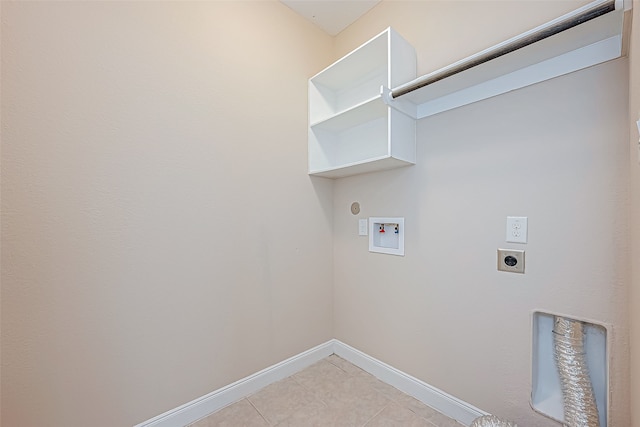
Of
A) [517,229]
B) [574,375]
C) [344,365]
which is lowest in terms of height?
[344,365]

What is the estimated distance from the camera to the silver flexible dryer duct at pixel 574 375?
101 cm

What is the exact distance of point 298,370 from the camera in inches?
73.4

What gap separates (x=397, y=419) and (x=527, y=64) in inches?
73.6

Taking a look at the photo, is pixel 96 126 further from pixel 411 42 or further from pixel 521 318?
pixel 521 318

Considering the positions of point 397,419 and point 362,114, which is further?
point 362,114

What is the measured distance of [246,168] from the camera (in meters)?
1.62

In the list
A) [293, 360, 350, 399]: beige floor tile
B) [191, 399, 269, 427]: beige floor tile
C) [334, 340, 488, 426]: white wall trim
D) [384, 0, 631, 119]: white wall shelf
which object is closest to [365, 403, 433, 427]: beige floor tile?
[334, 340, 488, 426]: white wall trim

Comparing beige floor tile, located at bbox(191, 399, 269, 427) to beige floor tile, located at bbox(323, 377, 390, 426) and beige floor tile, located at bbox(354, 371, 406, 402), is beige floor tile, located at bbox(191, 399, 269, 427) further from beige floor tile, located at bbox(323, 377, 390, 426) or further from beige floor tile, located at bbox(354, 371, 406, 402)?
beige floor tile, located at bbox(354, 371, 406, 402)

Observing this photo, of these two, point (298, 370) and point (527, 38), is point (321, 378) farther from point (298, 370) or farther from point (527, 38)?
point (527, 38)

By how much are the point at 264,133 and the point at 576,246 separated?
66.3 inches

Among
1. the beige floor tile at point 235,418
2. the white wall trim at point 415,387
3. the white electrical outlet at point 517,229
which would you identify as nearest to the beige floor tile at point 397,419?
the white wall trim at point 415,387

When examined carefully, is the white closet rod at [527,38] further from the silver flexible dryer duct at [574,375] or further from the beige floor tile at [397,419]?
the beige floor tile at [397,419]

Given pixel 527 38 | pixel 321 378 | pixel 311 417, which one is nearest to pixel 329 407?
pixel 311 417

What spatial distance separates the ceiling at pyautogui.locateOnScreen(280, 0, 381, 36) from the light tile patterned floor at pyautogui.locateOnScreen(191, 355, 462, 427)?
2.57 m
